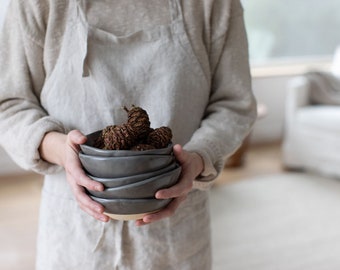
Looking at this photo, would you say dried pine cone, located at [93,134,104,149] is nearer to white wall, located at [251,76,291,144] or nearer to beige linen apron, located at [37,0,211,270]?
beige linen apron, located at [37,0,211,270]

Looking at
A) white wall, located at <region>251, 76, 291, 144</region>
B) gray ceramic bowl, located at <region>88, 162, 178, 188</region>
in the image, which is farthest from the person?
white wall, located at <region>251, 76, 291, 144</region>

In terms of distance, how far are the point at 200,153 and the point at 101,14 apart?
0.87 ft

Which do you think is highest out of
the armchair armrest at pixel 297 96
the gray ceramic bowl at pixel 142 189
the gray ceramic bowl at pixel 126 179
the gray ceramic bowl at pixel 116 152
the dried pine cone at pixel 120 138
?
the dried pine cone at pixel 120 138

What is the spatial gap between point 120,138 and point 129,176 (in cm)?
5

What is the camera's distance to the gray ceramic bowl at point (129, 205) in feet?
1.98

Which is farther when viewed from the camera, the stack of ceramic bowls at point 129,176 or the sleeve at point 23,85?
the sleeve at point 23,85

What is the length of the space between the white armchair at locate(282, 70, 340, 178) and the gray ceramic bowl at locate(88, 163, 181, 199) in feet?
8.35

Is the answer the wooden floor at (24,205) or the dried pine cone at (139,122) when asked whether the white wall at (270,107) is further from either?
the dried pine cone at (139,122)

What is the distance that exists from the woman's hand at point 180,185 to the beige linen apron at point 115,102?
88mm

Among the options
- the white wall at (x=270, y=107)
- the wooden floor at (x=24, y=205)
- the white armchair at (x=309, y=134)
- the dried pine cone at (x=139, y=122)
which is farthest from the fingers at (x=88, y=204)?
the white wall at (x=270, y=107)

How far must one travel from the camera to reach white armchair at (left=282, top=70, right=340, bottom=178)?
2973 mm

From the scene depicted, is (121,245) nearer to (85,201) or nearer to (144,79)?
(85,201)

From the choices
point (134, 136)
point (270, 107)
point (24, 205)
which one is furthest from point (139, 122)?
point (270, 107)

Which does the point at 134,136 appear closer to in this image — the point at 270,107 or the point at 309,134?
the point at 309,134
